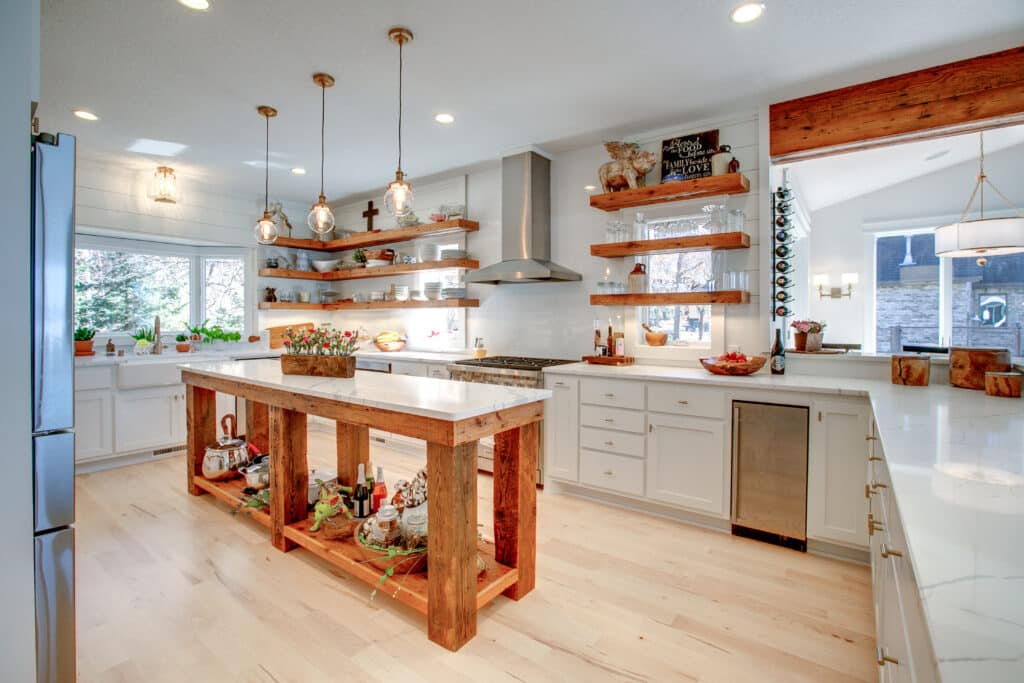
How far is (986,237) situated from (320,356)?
13.6ft

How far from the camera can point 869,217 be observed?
19.7ft

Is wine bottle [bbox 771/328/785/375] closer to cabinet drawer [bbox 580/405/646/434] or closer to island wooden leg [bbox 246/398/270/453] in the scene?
cabinet drawer [bbox 580/405/646/434]

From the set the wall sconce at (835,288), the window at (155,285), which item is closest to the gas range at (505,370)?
the window at (155,285)

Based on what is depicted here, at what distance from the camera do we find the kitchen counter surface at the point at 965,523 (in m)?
0.55

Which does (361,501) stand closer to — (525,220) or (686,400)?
(686,400)

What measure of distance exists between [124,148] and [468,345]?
10.9 ft

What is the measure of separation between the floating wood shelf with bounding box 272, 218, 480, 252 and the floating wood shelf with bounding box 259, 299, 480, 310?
667 millimetres

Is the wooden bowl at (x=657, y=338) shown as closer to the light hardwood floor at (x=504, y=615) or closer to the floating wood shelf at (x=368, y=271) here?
the light hardwood floor at (x=504, y=615)

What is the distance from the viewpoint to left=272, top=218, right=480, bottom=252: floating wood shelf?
4.70m

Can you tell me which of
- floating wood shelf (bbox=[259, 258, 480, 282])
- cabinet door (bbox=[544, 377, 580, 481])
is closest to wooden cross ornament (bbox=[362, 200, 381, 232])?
floating wood shelf (bbox=[259, 258, 480, 282])

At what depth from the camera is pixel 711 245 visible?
3.31 meters

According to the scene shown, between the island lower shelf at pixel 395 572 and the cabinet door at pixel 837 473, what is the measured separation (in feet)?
5.47

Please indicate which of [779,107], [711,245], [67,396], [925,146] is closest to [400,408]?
[67,396]

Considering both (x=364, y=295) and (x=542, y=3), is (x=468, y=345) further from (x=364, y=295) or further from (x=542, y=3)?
(x=542, y=3)
